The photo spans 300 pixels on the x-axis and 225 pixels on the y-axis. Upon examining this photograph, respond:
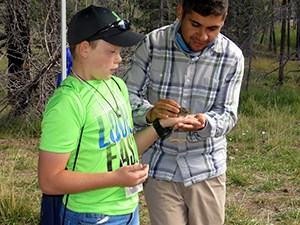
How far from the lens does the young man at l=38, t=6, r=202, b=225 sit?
5.43ft

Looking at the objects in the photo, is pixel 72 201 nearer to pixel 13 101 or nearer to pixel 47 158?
pixel 47 158

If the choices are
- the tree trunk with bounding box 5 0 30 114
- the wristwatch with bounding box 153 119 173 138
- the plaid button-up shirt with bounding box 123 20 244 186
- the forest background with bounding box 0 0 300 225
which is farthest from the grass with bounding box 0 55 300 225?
the wristwatch with bounding box 153 119 173 138

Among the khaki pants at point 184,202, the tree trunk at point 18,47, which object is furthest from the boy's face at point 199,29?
the tree trunk at point 18,47

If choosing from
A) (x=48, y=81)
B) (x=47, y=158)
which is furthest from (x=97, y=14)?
(x=48, y=81)

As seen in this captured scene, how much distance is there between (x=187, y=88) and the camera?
221 cm

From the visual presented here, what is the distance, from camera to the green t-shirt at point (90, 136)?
1648mm

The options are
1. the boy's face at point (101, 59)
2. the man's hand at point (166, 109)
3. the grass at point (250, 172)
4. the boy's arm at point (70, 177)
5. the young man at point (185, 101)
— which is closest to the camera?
the boy's arm at point (70, 177)

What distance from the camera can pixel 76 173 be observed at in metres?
1.68

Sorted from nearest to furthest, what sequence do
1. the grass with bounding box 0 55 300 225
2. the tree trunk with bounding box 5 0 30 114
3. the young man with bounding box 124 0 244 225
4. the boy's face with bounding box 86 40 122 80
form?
the boy's face with bounding box 86 40 122 80 → the young man with bounding box 124 0 244 225 → the grass with bounding box 0 55 300 225 → the tree trunk with bounding box 5 0 30 114

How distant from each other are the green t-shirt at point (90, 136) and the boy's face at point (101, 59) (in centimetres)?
5

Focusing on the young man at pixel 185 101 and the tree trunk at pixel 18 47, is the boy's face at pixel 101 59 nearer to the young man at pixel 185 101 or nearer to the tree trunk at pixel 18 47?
Answer: the young man at pixel 185 101

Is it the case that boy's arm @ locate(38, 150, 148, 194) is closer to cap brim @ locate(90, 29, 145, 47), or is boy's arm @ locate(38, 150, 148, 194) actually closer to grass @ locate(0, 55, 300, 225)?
cap brim @ locate(90, 29, 145, 47)

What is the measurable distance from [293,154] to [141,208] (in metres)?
2.05

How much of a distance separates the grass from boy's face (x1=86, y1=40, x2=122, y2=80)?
213 cm
